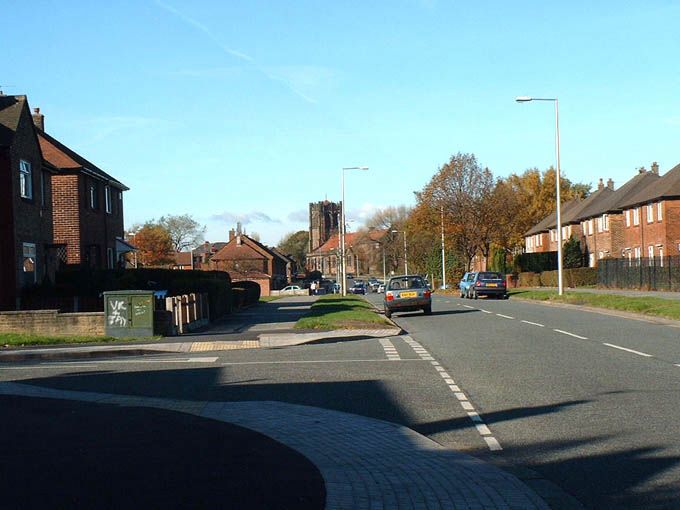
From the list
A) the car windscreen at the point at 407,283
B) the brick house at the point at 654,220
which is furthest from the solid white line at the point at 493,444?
the brick house at the point at 654,220

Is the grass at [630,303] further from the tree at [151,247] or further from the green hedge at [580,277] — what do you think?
the tree at [151,247]

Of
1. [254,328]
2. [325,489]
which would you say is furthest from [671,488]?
[254,328]

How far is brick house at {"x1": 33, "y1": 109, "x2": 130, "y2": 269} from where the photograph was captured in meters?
36.7

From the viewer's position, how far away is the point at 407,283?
34.6 meters

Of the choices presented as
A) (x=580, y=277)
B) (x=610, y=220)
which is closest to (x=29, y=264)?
(x=580, y=277)

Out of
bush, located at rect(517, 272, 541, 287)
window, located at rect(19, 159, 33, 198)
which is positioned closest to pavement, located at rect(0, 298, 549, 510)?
window, located at rect(19, 159, 33, 198)

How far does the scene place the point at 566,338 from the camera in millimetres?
21125

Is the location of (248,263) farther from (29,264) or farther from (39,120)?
(29,264)

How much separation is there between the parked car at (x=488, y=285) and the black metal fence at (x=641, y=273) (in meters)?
8.04

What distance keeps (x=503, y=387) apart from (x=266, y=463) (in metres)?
5.91

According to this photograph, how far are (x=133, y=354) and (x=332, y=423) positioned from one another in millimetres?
11107

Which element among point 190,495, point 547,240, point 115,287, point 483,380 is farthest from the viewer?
point 547,240

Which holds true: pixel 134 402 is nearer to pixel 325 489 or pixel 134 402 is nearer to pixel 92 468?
pixel 92 468

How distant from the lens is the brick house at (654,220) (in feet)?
174
